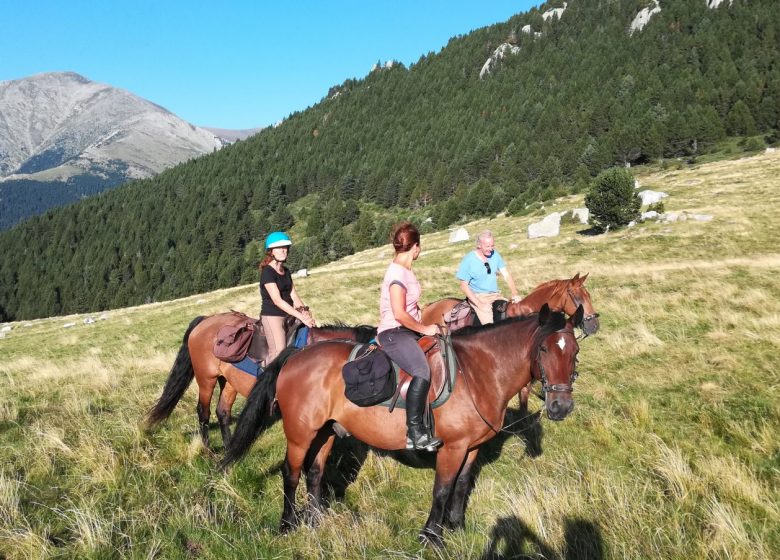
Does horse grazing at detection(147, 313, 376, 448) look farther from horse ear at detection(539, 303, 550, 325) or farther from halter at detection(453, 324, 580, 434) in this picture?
horse ear at detection(539, 303, 550, 325)

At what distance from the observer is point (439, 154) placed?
148875mm

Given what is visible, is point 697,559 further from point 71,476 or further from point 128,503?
point 71,476

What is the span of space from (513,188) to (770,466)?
86.4 metres

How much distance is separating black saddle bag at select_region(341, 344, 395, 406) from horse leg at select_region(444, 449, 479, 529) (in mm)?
1332

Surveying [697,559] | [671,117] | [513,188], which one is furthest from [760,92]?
[697,559]

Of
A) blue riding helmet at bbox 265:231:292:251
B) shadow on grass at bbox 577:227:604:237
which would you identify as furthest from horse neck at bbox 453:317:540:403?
shadow on grass at bbox 577:227:604:237

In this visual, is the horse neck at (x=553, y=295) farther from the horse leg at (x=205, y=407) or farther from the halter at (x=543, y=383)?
the horse leg at (x=205, y=407)

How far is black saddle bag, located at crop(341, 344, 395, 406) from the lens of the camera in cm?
457

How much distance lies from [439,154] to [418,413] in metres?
153

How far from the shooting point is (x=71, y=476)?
5.59 m

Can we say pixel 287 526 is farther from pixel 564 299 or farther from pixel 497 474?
pixel 564 299

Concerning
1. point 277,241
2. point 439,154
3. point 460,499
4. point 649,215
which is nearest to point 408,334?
point 460,499

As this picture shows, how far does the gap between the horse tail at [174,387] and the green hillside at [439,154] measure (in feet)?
255

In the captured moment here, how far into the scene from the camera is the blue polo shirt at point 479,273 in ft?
28.6
